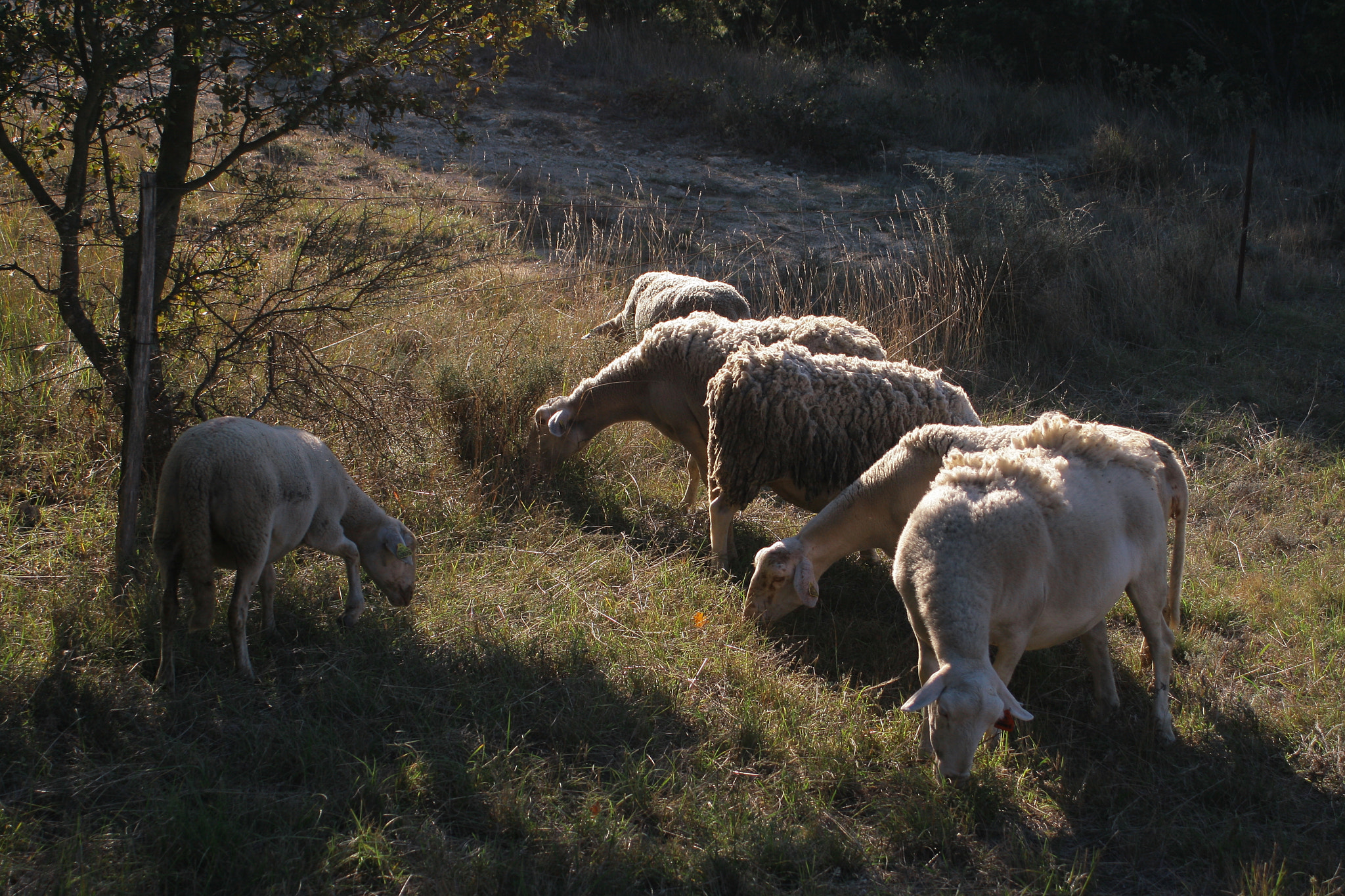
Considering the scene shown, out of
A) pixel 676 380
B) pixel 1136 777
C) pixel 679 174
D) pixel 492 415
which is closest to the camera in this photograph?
pixel 1136 777

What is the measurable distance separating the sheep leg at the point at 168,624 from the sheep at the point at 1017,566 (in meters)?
3.00

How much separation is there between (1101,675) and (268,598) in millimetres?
3919

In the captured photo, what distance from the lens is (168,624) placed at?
3.93m

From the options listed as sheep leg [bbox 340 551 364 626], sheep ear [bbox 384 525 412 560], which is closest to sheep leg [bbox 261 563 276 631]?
sheep leg [bbox 340 551 364 626]

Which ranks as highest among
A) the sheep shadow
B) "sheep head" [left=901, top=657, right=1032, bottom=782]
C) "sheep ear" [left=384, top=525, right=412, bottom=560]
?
"sheep head" [left=901, top=657, right=1032, bottom=782]

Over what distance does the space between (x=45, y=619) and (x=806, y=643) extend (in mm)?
3566

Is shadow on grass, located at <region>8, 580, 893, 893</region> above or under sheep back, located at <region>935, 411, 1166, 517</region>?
under

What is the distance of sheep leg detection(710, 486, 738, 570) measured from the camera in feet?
18.4

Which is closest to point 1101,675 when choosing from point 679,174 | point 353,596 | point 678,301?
point 353,596

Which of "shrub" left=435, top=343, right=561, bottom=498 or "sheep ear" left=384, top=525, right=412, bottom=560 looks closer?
"sheep ear" left=384, top=525, right=412, bottom=560

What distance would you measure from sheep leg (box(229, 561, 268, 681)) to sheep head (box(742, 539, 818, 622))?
90.3 inches

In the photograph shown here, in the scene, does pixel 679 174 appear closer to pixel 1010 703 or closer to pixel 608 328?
pixel 608 328

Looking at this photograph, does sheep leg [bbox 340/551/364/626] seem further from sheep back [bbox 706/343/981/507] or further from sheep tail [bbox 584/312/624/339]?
sheep tail [bbox 584/312/624/339]

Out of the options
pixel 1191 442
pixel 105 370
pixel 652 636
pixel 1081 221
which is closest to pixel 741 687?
pixel 652 636
